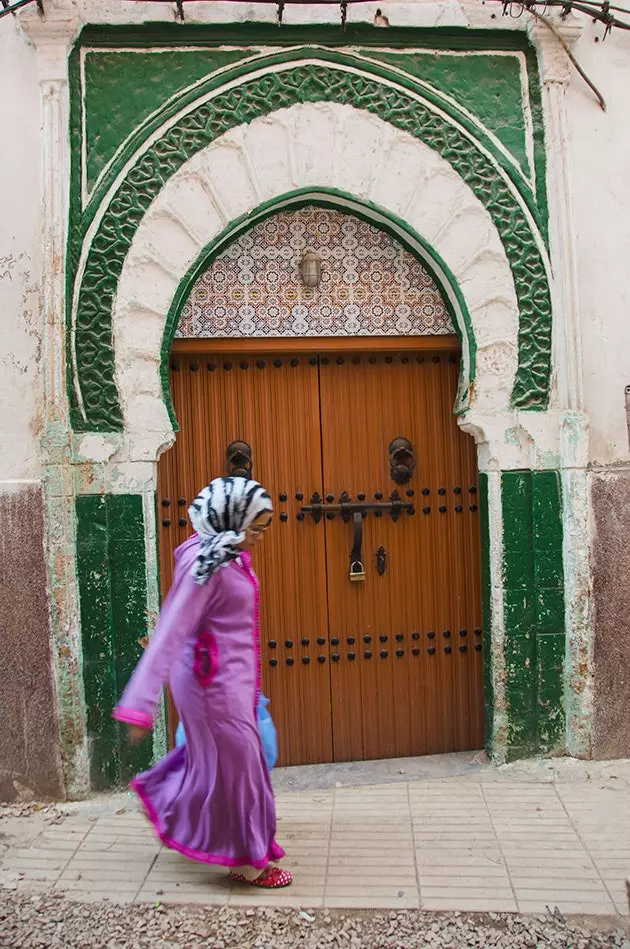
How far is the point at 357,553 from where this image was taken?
429cm

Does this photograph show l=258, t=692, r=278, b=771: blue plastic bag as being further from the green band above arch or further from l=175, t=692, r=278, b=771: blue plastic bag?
the green band above arch

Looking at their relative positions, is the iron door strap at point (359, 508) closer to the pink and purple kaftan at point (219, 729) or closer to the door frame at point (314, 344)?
the door frame at point (314, 344)

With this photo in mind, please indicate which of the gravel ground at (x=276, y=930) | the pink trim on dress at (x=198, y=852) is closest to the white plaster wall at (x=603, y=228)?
the gravel ground at (x=276, y=930)

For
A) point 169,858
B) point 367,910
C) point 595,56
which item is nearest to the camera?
point 367,910

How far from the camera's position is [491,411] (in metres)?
4.09

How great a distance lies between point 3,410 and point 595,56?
2.94m

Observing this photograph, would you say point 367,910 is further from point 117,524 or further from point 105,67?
point 105,67

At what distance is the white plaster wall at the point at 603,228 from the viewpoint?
13.5 ft

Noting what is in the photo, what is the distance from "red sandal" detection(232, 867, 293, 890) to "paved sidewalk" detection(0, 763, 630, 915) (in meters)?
0.03

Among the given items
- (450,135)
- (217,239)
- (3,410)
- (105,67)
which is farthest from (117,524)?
(450,135)

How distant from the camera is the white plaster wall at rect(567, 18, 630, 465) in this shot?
4121 mm

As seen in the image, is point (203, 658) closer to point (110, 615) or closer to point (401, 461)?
point (110, 615)

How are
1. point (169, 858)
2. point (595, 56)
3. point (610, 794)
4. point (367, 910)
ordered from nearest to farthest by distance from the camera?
point (367, 910) → point (169, 858) → point (610, 794) → point (595, 56)

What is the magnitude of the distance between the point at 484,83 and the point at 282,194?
3.30 ft
